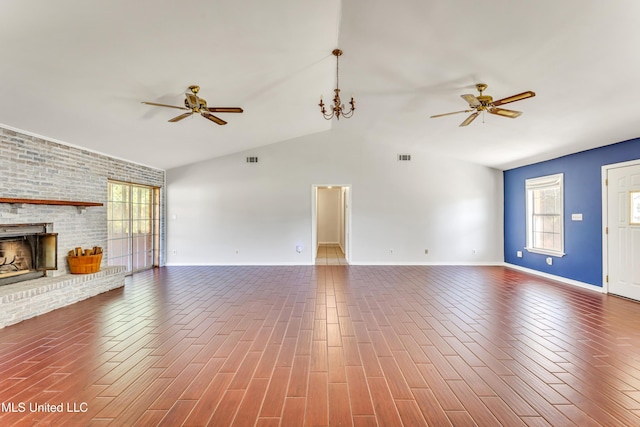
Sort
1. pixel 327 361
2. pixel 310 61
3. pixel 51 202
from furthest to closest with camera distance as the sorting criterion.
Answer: pixel 51 202, pixel 310 61, pixel 327 361

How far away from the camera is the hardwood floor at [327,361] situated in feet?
6.35

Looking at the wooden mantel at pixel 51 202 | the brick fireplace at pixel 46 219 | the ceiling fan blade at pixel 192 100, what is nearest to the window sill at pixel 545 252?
the ceiling fan blade at pixel 192 100

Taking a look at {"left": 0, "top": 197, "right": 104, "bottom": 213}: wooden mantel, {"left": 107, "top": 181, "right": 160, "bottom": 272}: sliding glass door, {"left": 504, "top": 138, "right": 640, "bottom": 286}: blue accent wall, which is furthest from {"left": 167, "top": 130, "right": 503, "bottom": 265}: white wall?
{"left": 0, "top": 197, "right": 104, "bottom": 213}: wooden mantel

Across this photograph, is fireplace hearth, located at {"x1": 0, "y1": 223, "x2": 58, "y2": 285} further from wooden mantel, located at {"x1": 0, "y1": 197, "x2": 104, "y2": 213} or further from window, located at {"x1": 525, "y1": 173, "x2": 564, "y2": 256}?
window, located at {"x1": 525, "y1": 173, "x2": 564, "y2": 256}

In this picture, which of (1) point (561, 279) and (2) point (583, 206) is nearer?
(2) point (583, 206)

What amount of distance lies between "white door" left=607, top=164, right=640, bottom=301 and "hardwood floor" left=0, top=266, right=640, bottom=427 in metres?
0.35

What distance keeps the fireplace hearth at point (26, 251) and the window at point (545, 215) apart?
856cm

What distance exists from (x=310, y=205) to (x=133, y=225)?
12.8 ft

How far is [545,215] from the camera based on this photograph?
6074 mm

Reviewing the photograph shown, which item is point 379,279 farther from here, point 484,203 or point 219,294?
point 484,203

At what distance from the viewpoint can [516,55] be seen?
9.78ft

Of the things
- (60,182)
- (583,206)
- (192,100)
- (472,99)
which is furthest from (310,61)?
(583,206)

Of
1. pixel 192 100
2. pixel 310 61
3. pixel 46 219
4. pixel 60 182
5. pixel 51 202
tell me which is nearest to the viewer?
pixel 192 100

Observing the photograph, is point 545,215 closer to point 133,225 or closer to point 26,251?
point 133,225
